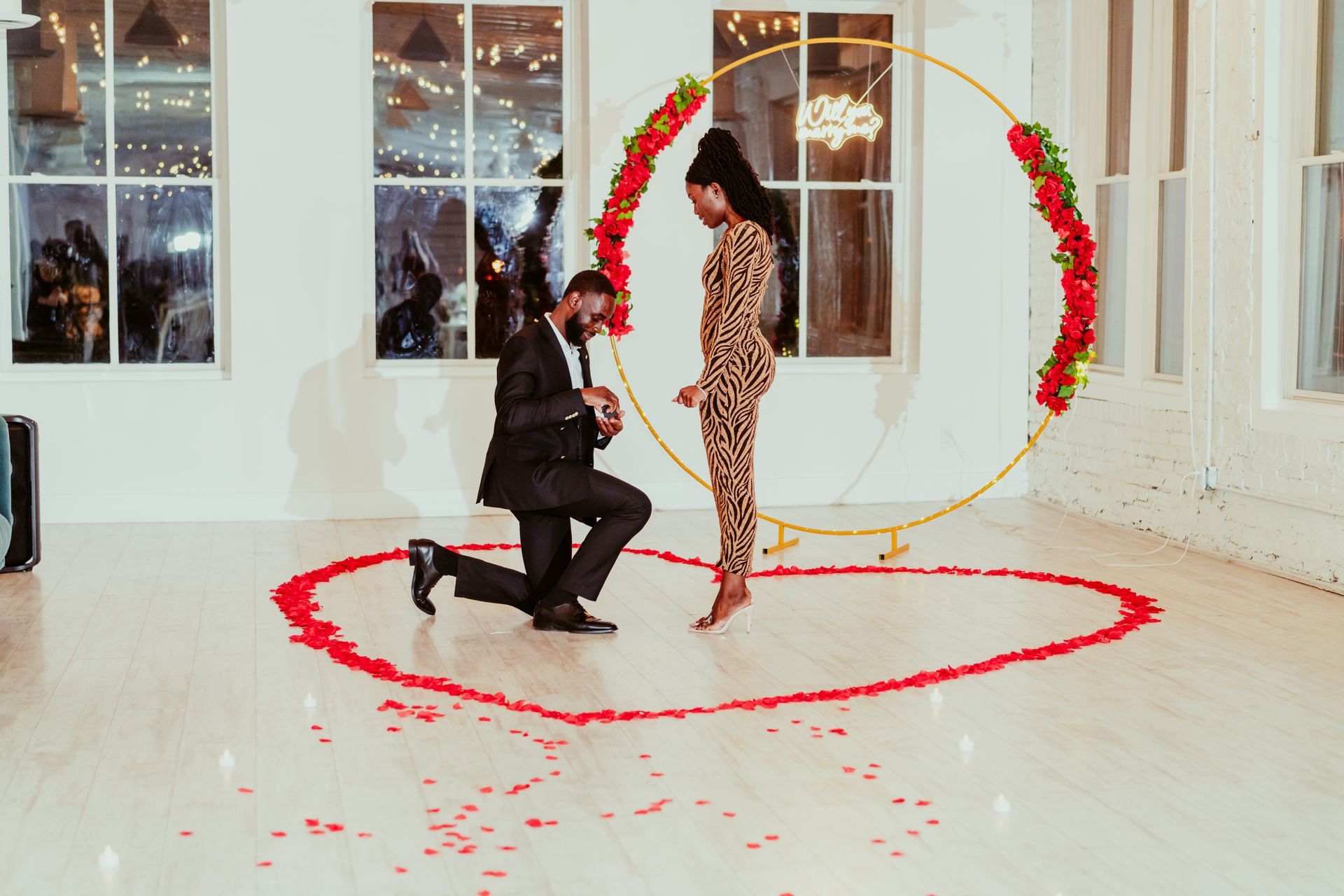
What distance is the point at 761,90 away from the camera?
8.52m

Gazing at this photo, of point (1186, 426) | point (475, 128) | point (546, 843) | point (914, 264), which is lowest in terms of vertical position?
point (546, 843)

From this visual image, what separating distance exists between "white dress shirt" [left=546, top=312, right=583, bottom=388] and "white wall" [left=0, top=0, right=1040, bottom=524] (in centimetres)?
306

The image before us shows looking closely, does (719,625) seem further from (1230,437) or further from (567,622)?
(1230,437)

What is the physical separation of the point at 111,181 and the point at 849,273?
4.16 meters

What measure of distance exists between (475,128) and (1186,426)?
415 cm

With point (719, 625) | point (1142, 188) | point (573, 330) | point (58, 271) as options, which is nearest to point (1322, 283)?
point (1142, 188)

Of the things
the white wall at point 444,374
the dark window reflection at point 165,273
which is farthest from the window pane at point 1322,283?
the dark window reflection at point 165,273

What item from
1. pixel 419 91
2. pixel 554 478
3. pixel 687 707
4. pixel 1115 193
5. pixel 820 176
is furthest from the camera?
pixel 820 176

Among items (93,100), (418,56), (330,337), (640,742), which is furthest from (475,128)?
(640,742)

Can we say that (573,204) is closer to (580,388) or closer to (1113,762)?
(580,388)

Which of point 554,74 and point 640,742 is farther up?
point 554,74

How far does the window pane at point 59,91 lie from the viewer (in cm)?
786

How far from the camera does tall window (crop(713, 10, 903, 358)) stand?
336 inches

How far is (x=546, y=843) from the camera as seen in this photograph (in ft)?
10.8
